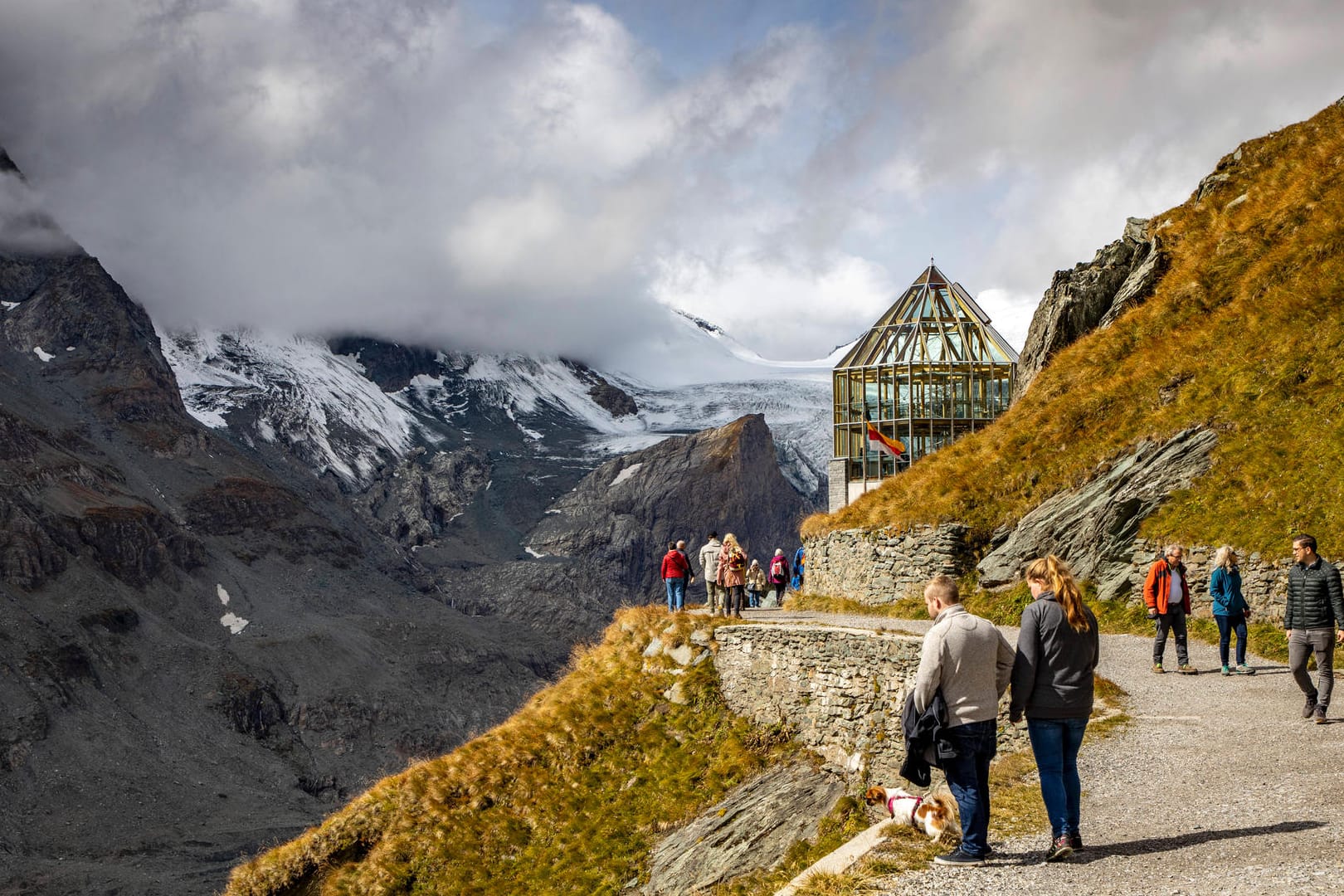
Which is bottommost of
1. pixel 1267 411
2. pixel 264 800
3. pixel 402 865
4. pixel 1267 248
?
pixel 264 800

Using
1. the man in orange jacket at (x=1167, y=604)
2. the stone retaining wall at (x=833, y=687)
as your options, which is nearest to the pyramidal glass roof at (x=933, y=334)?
the stone retaining wall at (x=833, y=687)

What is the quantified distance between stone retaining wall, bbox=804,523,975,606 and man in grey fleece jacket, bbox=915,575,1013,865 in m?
19.9

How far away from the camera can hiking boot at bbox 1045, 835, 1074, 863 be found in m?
10.7

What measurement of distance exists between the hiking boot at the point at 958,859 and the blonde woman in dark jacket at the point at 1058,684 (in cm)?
70

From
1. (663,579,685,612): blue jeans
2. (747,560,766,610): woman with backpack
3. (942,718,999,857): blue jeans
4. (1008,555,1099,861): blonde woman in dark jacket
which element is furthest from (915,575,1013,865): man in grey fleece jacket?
(747,560,766,610): woman with backpack

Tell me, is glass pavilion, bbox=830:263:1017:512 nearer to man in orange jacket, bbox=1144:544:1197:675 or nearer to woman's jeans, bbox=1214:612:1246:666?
man in orange jacket, bbox=1144:544:1197:675

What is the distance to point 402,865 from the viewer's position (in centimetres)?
2514

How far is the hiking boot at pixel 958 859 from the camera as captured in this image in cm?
1091

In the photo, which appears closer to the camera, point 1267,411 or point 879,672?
point 879,672

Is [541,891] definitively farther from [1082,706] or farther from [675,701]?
[1082,706]

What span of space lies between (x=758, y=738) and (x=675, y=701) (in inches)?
108

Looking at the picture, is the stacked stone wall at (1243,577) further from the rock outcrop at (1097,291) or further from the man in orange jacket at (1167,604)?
the rock outcrop at (1097,291)

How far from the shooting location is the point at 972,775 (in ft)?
34.9

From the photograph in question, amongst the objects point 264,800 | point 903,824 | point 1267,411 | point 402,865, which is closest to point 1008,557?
point 1267,411
